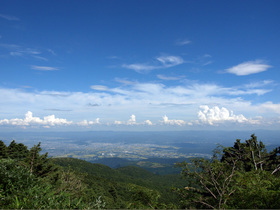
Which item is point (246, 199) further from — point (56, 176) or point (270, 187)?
point (56, 176)

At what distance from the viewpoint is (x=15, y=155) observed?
42.0 meters

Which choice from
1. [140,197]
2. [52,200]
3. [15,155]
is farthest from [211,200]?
[15,155]

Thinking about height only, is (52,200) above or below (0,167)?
below

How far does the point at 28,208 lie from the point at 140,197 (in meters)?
7.97

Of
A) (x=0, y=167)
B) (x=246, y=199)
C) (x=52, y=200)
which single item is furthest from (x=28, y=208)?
(x=246, y=199)

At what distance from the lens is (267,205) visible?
23.6 ft

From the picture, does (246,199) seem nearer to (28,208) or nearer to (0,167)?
(28,208)

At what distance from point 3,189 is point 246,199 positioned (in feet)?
36.4

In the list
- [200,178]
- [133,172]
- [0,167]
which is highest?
[0,167]

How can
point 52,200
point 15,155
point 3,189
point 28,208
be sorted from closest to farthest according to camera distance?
point 28,208 → point 52,200 → point 3,189 → point 15,155

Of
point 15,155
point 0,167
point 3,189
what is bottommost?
point 15,155

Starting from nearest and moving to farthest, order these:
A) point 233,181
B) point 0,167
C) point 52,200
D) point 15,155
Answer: point 52,200, point 0,167, point 233,181, point 15,155

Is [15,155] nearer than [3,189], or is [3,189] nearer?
[3,189]

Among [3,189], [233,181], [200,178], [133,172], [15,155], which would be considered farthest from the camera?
[133,172]
